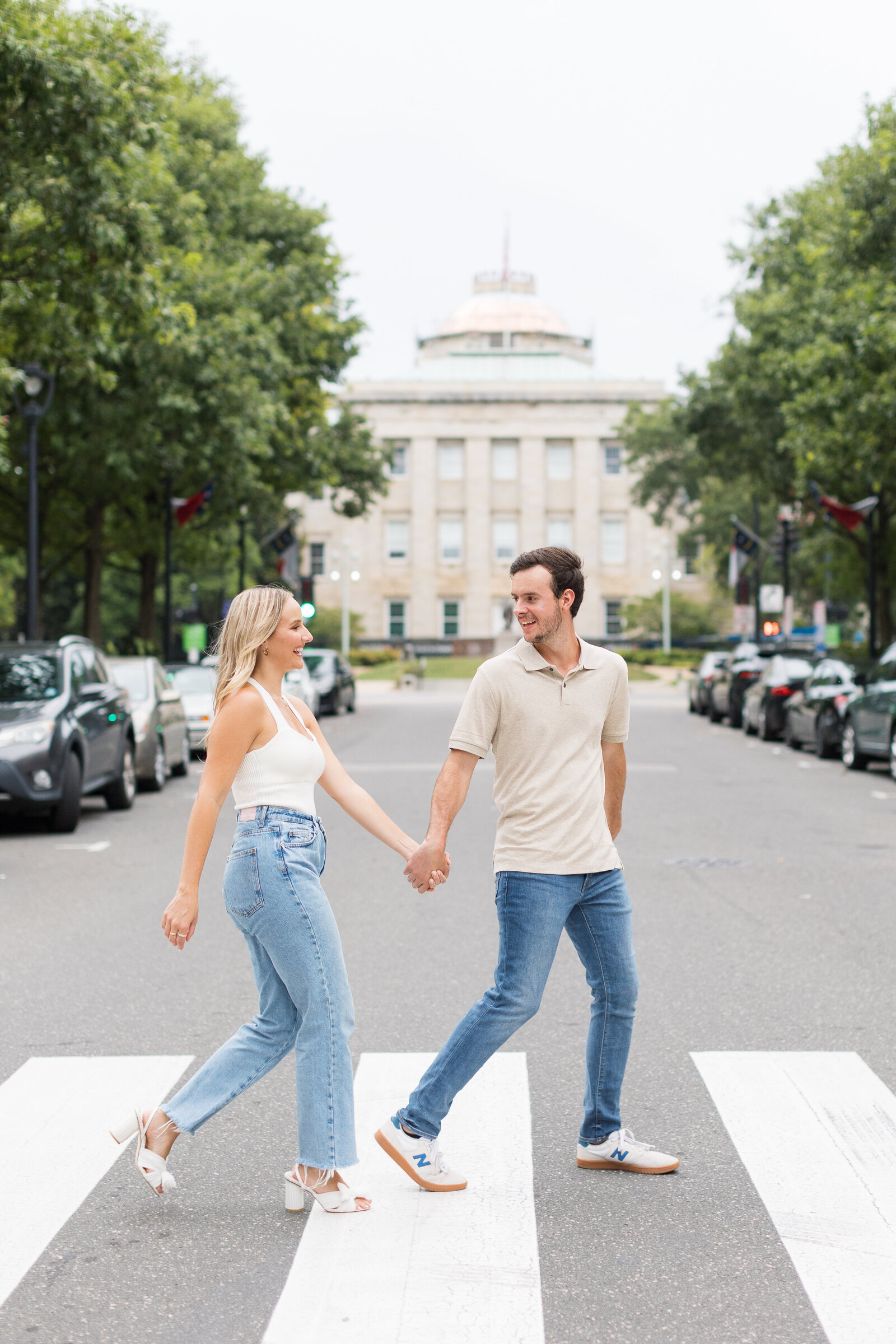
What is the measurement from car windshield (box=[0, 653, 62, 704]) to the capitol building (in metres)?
77.5

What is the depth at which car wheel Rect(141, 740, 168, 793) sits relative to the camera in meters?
17.8

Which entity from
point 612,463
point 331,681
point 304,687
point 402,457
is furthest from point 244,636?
point 402,457

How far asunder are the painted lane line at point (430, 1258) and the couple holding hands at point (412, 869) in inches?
5.1

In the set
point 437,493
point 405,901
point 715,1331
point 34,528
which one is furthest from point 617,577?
point 715,1331

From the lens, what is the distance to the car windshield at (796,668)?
88.2 ft

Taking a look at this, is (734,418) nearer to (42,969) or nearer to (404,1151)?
(42,969)

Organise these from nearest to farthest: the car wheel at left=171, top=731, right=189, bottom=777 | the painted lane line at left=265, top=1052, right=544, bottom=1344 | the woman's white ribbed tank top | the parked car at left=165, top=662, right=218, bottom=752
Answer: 1. the painted lane line at left=265, top=1052, right=544, bottom=1344
2. the woman's white ribbed tank top
3. the car wheel at left=171, top=731, right=189, bottom=777
4. the parked car at left=165, top=662, right=218, bottom=752

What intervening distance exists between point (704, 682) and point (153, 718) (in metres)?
20.9

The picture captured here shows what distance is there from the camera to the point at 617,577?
306ft

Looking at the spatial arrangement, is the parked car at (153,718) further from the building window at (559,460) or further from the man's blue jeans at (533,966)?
the building window at (559,460)

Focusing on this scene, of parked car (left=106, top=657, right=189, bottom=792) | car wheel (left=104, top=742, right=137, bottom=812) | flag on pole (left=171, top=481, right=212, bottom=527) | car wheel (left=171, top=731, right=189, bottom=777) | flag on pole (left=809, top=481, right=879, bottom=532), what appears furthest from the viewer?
flag on pole (left=171, top=481, right=212, bottom=527)

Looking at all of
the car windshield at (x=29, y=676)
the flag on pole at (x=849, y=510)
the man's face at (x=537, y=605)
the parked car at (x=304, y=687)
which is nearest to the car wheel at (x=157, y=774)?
the car windshield at (x=29, y=676)

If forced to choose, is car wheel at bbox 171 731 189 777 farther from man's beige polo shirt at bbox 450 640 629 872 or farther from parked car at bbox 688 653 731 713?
parked car at bbox 688 653 731 713

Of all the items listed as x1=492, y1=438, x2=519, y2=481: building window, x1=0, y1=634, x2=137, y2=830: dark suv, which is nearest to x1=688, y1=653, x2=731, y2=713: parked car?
x1=0, y1=634, x2=137, y2=830: dark suv
